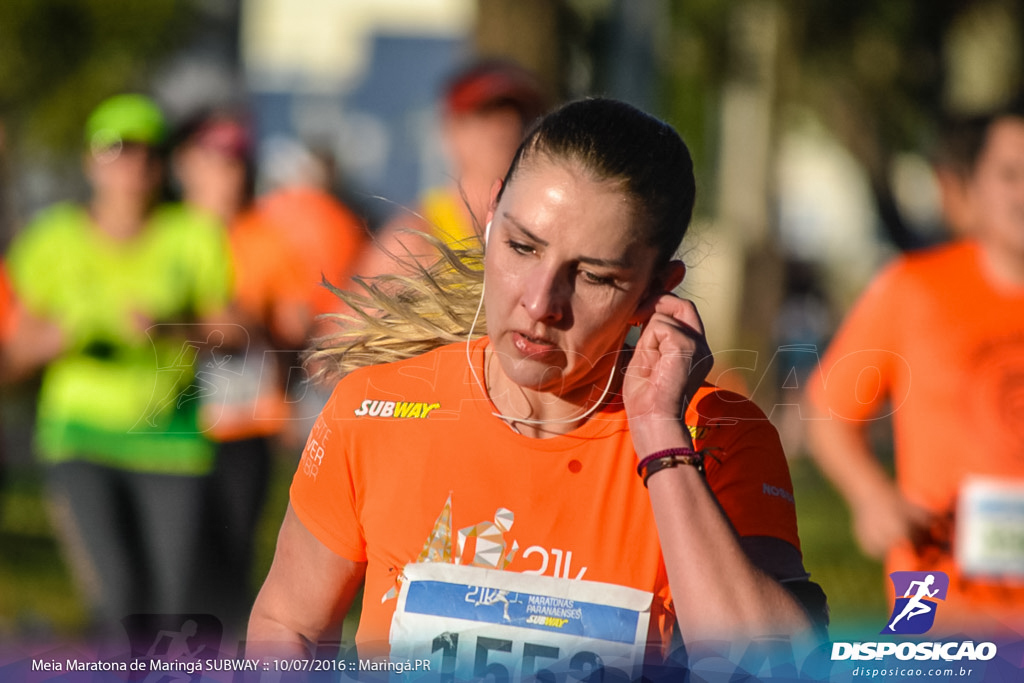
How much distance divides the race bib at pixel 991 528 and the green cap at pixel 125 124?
126 inches

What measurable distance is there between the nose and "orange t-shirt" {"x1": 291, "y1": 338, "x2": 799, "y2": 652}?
0.81 ft

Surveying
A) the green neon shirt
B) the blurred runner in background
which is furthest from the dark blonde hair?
the blurred runner in background

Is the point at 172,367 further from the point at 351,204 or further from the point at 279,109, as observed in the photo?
the point at 279,109

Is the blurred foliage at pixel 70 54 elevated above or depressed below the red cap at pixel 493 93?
above

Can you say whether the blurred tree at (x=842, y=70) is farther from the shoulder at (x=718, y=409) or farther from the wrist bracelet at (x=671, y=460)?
the wrist bracelet at (x=671, y=460)

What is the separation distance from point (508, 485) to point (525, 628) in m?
0.24

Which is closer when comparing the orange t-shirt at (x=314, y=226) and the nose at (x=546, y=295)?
the nose at (x=546, y=295)

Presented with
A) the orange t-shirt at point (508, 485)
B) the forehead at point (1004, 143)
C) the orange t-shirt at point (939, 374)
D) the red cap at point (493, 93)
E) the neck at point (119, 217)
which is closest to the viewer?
the orange t-shirt at point (508, 485)

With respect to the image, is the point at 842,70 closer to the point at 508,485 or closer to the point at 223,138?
the point at 223,138

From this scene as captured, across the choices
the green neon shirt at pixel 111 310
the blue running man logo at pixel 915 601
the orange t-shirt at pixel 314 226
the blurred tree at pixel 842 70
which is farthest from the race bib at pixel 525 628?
the blurred tree at pixel 842 70

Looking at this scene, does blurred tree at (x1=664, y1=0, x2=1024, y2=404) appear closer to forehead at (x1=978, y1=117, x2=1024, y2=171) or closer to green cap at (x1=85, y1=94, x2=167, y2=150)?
green cap at (x1=85, y1=94, x2=167, y2=150)

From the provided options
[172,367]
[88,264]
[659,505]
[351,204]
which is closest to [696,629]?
[659,505]

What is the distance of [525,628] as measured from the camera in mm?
2135

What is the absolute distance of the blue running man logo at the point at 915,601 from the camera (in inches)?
95.0
